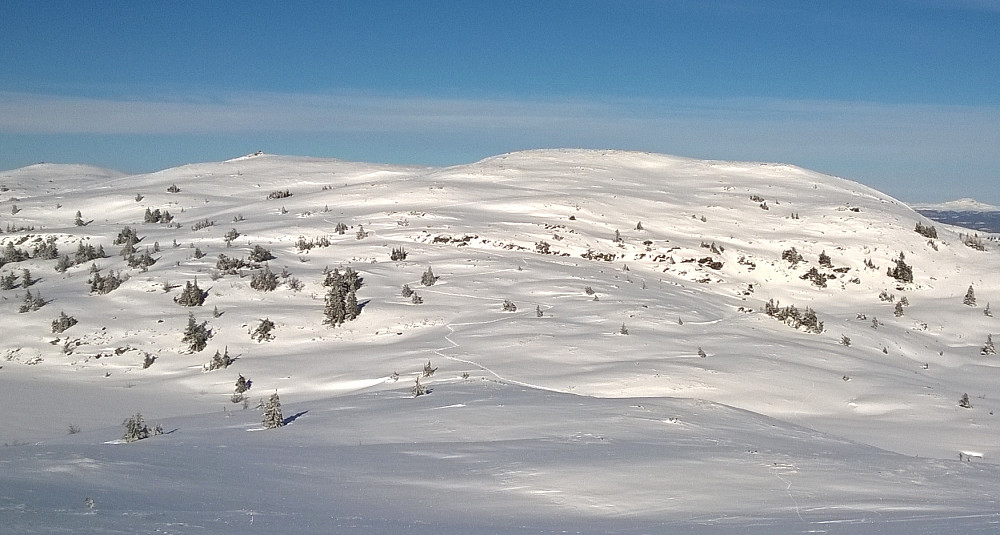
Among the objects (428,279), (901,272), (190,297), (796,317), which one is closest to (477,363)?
(428,279)

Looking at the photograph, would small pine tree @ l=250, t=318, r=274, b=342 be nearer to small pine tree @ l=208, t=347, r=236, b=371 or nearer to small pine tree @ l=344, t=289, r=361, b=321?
small pine tree @ l=208, t=347, r=236, b=371

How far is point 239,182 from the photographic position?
3731cm

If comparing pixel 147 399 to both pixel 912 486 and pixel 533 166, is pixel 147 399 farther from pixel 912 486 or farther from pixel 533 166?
pixel 533 166

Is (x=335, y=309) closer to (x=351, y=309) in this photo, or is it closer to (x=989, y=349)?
(x=351, y=309)

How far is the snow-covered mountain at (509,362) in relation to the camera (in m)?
7.41

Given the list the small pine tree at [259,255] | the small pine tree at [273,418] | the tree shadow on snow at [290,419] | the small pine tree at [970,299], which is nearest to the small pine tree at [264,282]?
the small pine tree at [259,255]

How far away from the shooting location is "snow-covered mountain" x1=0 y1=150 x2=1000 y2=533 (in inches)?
292

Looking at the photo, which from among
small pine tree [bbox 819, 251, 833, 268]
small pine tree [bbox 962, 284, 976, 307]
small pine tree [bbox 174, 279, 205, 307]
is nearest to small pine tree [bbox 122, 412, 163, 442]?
small pine tree [bbox 174, 279, 205, 307]

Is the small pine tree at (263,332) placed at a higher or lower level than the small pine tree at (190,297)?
lower

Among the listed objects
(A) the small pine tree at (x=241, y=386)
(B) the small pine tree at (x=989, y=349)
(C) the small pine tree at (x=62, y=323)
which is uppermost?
(C) the small pine tree at (x=62, y=323)

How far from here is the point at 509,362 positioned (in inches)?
593

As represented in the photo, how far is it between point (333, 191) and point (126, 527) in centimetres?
2817

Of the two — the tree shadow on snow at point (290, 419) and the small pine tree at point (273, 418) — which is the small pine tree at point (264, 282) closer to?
the tree shadow on snow at point (290, 419)

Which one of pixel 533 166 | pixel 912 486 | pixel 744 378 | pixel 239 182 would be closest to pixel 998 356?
pixel 744 378
